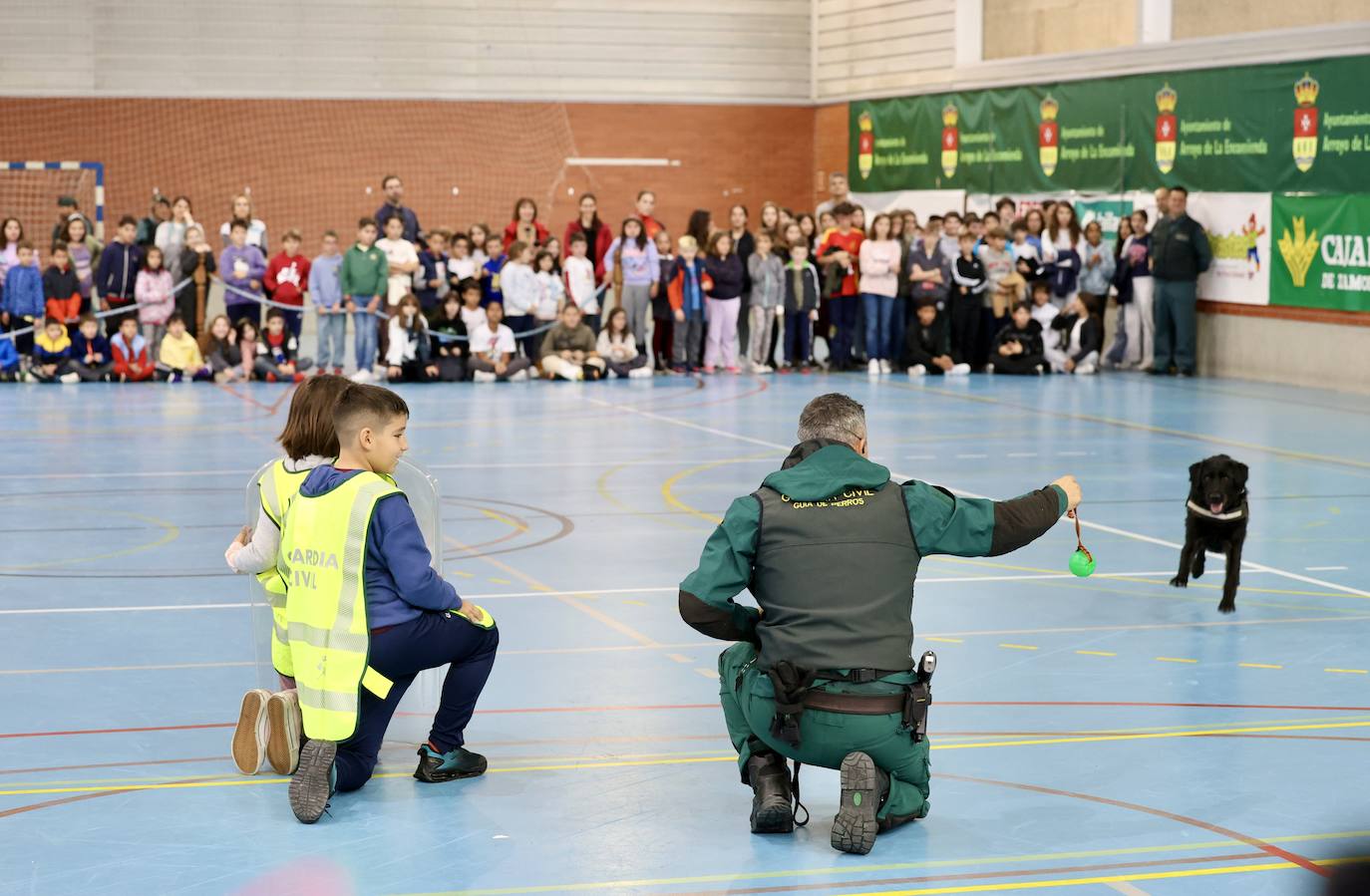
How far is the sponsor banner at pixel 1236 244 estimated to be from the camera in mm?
22000

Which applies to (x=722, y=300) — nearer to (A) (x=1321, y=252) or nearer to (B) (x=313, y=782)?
(A) (x=1321, y=252)

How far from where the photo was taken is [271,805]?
5.96 m

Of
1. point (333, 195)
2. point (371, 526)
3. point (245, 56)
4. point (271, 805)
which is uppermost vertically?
point (245, 56)

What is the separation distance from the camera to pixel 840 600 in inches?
218

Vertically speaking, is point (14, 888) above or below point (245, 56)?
below

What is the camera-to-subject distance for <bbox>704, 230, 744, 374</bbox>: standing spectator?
22812 mm

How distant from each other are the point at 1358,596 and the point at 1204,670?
2126mm

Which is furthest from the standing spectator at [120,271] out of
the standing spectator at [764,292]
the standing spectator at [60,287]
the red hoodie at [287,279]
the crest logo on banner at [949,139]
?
the crest logo on banner at [949,139]

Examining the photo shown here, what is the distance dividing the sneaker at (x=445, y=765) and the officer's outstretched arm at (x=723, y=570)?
46.6 inches

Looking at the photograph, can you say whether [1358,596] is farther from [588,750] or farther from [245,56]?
[245,56]

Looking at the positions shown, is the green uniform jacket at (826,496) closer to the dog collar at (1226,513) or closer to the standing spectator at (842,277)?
the dog collar at (1226,513)

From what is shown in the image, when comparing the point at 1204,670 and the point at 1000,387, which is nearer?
the point at 1204,670

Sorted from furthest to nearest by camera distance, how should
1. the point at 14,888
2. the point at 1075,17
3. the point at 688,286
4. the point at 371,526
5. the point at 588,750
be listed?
1. the point at 1075,17
2. the point at 688,286
3. the point at 588,750
4. the point at 371,526
5. the point at 14,888

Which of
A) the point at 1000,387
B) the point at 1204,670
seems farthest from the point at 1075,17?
the point at 1204,670
